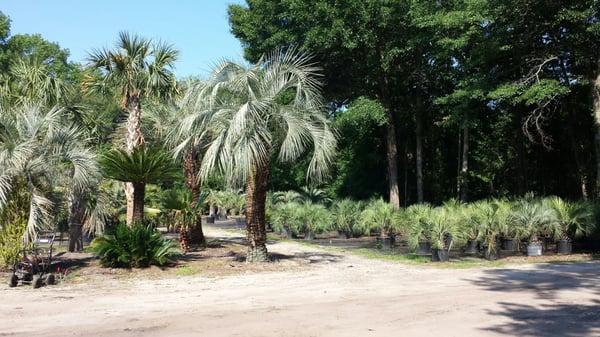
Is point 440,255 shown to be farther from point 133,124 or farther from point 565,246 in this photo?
point 133,124

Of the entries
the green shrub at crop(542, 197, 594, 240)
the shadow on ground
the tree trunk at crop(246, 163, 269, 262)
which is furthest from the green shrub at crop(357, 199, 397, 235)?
the shadow on ground

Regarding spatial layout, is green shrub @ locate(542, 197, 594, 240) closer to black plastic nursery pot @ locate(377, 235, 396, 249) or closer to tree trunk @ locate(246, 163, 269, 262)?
black plastic nursery pot @ locate(377, 235, 396, 249)

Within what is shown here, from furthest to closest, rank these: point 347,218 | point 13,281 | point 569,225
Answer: point 347,218 → point 569,225 → point 13,281

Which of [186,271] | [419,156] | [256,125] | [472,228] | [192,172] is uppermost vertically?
[419,156]

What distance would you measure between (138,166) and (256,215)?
3.11 m

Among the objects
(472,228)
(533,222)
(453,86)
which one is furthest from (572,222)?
(453,86)

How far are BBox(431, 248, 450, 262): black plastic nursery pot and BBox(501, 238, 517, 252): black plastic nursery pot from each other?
2.17 metres

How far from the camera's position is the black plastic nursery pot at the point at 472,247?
1547 centimetres

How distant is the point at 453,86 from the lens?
26.2 m

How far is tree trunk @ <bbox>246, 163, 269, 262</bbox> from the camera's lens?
13641 mm

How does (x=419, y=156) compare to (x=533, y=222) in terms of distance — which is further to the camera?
(x=419, y=156)

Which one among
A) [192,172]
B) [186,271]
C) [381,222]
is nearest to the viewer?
[186,271]

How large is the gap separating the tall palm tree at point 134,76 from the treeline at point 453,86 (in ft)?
26.7

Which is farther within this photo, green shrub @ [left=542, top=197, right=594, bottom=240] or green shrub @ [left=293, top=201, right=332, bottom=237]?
green shrub @ [left=293, top=201, right=332, bottom=237]
